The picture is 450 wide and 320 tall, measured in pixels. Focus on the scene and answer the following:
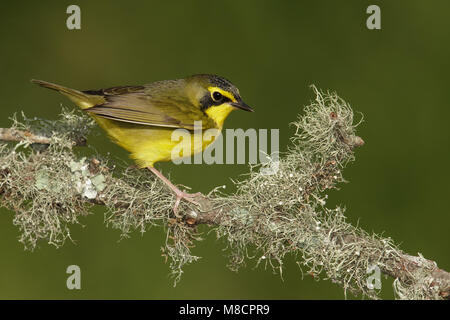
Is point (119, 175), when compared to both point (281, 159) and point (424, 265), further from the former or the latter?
point (424, 265)

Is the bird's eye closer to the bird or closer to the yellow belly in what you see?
the bird

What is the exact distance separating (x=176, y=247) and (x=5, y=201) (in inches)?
34.8

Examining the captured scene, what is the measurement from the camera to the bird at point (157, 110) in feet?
10.8

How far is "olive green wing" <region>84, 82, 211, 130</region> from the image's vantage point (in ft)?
10.8

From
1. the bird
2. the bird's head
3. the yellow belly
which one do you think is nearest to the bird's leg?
the bird

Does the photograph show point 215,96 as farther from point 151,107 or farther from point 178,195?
point 178,195

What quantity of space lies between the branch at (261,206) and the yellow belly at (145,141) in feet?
0.81

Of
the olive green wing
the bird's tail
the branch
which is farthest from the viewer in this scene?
the bird's tail

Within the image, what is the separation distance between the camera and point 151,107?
3449 millimetres

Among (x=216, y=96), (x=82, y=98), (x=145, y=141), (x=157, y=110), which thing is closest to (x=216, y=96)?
(x=216, y=96)

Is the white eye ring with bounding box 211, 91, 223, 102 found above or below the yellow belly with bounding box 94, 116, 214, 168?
above

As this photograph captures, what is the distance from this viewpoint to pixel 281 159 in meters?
2.97

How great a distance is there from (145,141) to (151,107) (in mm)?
245

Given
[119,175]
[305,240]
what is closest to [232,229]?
[305,240]
